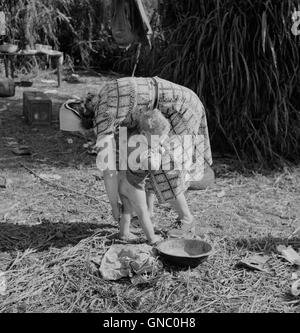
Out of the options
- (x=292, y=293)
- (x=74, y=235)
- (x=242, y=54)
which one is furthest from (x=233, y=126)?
(x=292, y=293)

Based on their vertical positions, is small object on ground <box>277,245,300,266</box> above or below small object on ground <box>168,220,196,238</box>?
below

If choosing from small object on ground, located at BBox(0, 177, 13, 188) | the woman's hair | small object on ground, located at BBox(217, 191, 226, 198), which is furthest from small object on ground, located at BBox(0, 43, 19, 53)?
the woman's hair

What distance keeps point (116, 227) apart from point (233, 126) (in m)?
2.36

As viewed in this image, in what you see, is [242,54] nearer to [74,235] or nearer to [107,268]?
[74,235]

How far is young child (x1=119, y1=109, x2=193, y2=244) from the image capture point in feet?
12.2

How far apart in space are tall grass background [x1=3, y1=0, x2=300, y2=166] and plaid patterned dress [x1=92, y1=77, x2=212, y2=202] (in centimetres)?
169

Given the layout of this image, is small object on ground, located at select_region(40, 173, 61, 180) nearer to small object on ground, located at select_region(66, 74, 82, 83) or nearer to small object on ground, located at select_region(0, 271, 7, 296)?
small object on ground, located at select_region(0, 271, 7, 296)

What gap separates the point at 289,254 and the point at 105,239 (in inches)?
50.8

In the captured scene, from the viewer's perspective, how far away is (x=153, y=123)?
369 centimetres

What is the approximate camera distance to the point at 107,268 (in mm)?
3648

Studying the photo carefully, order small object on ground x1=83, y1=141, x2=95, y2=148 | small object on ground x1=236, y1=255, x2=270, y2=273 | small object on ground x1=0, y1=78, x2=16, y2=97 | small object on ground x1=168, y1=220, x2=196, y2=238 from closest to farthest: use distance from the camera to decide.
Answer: small object on ground x1=236, y1=255, x2=270, y2=273, small object on ground x1=168, y1=220, x2=196, y2=238, small object on ground x1=83, y1=141, x2=95, y2=148, small object on ground x1=0, y1=78, x2=16, y2=97

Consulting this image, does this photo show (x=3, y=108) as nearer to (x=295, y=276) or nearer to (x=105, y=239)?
(x=105, y=239)

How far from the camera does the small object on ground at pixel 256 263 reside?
3795mm

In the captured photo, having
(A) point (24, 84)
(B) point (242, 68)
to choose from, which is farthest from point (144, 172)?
(A) point (24, 84)
